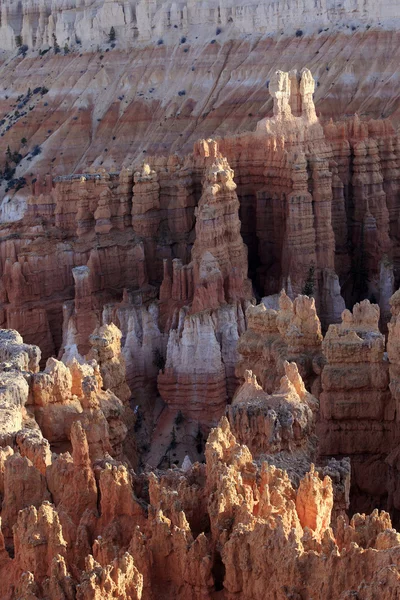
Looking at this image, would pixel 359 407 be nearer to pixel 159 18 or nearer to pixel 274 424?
pixel 274 424

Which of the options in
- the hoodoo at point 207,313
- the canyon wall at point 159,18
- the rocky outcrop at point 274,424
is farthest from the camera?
the canyon wall at point 159,18

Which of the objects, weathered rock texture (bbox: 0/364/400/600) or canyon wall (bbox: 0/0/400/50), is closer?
weathered rock texture (bbox: 0/364/400/600)

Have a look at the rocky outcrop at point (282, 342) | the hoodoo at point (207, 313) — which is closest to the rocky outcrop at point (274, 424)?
the hoodoo at point (207, 313)

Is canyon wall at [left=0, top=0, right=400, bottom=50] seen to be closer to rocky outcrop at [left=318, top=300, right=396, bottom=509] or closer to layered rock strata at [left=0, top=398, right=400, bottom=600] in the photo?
rocky outcrop at [left=318, top=300, right=396, bottom=509]

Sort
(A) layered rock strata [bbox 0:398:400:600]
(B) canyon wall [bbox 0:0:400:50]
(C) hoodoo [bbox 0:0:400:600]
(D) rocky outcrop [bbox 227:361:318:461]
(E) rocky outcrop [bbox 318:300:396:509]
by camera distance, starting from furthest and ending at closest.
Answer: (B) canyon wall [bbox 0:0:400:50], (E) rocky outcrop [bbox 318:300:396:509], (D) rocky outcrop [bbox 227:361:318:461], (C) hoodoo [bbox 0:0:400:600], (A) layered rock strata [bbox 0:398:400:600]

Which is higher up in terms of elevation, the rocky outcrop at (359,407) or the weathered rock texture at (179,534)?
the rocky outcrop at (359,407)

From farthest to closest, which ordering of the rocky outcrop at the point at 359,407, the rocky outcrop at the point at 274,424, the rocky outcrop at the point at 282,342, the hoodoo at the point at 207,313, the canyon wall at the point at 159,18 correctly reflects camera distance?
the canyon wall at the point at 159,18
the rocky outcrop at the point at 282,342
the rocky outcrop at the point at 359,407
the rocky outcrop at the point at 274,424
the hoodoo at the point at 207,313

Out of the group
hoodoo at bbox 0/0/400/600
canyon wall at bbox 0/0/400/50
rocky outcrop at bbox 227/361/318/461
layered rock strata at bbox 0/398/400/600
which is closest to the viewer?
layered rock strata at bbox 0/398/400/600

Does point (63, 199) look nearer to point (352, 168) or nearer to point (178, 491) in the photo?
point (352, 168)

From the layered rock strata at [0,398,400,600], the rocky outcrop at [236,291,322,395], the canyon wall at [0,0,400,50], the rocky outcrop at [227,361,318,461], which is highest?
the canyon wall at [0,0,400,50]

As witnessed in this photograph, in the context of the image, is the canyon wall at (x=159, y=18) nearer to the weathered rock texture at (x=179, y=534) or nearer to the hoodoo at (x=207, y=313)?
the hoodoo at (x=207, y=313)

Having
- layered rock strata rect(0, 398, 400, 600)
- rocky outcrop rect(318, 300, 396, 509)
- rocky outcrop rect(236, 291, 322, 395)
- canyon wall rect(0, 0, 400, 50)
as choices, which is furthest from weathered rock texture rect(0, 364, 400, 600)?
canyon wall rect(0, 0, 400, 50)
